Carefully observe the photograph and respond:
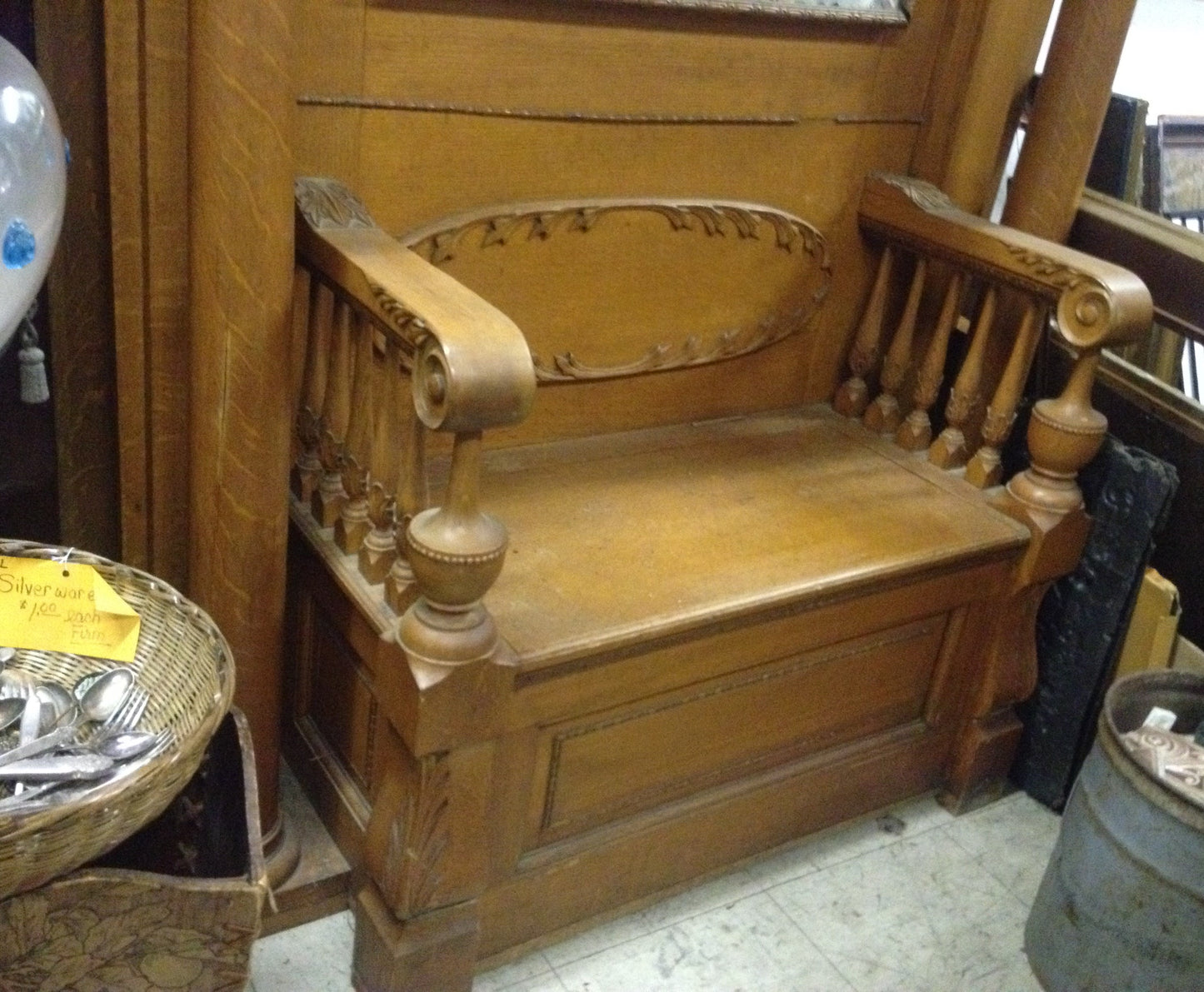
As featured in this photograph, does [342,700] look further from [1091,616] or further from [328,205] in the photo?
[1091,616]

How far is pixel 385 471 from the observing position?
1457 mm

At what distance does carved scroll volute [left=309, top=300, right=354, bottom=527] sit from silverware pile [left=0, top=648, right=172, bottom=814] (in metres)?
0.36

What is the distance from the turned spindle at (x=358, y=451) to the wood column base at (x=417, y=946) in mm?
Answer: 434

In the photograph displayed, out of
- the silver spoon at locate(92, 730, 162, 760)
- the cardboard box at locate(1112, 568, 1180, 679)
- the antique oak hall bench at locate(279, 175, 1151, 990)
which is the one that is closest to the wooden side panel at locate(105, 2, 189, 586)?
the antique oak hall bench at locate(279, 175, 1151, 990)

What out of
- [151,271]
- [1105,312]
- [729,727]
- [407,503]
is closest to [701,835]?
[729,727]

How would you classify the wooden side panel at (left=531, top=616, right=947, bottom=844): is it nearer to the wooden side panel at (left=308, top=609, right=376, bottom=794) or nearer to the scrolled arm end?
the wooden side panel at (left=308, top=609, right=376, bottom=794)

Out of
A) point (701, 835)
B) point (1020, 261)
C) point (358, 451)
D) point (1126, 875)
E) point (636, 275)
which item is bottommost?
point (701, 835)

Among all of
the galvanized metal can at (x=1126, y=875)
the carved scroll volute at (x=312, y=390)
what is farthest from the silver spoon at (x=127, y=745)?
the galvanized metal can at (x=1126, y=875)

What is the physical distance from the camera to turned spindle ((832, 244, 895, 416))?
81.4 inches

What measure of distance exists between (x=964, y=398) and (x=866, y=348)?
0.70ft

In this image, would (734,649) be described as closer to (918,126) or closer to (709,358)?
(709,358)

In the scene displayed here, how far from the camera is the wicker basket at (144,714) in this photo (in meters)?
1.05

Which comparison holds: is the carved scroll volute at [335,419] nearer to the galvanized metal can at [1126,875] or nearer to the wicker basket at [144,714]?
the wicker basket at [144,714]

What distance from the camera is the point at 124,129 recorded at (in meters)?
1.34
